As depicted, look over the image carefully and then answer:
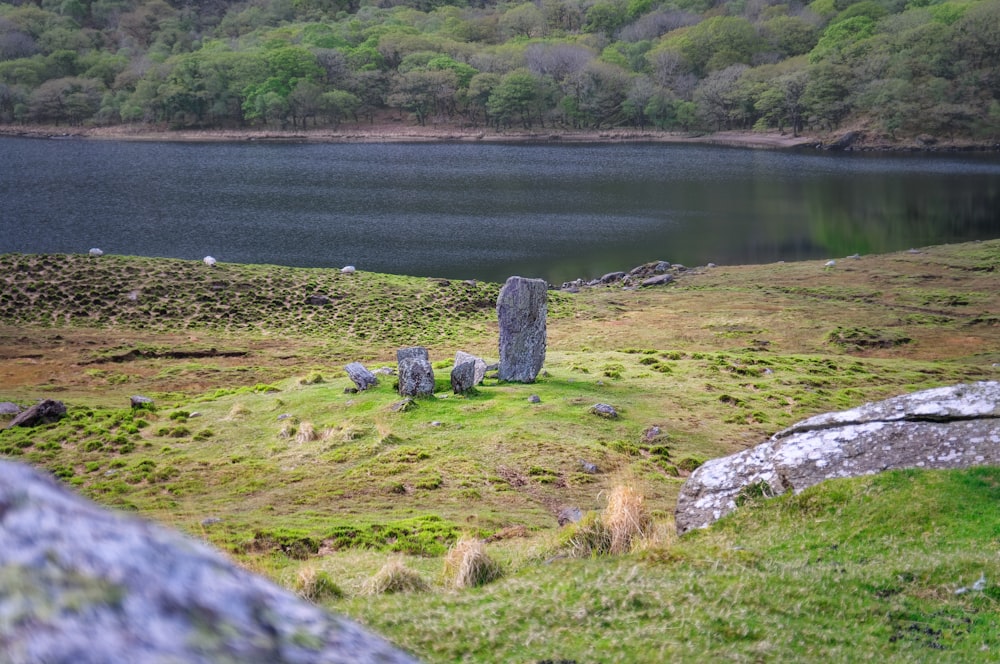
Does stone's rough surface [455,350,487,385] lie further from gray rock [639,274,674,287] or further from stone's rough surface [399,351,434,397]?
gray rock [639,274,674,287]

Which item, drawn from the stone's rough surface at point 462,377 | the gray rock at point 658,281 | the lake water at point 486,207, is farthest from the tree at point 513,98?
the stone's rough surface at point 462,377

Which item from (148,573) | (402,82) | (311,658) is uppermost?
(402,82)

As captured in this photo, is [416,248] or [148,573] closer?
[148,573]

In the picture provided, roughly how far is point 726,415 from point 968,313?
23021 mm

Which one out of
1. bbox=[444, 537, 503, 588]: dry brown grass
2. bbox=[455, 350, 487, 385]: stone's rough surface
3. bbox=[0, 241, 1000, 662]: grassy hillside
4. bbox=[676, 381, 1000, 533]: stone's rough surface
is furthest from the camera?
bbox=[455, 350, 487, 385]: stone's rough surface

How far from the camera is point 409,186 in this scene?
90.2 meters

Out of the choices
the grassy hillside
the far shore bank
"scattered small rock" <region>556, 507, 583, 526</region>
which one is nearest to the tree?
the far shore bank

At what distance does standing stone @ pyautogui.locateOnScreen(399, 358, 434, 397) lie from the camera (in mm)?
23938

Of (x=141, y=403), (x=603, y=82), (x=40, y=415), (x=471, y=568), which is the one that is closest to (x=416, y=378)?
(x=141, y=403)

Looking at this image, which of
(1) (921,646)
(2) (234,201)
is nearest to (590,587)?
(1) (921,646)

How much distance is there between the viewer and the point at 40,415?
24.3 m

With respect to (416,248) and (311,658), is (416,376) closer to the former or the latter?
(311,658)

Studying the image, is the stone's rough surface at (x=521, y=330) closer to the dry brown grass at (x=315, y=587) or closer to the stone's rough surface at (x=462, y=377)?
the stone's rough surface at (x=462, y=377)

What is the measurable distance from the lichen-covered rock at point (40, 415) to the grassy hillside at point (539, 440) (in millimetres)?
575
